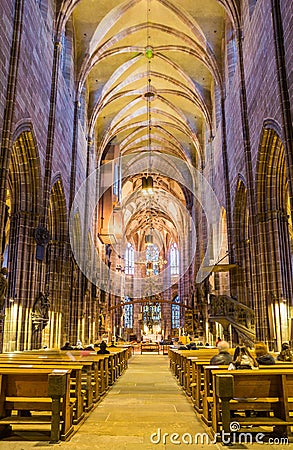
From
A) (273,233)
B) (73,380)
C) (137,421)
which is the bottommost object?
(137,421)

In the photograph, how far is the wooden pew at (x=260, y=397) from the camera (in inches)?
202

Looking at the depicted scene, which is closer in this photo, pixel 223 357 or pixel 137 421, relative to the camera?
pixel 137 421

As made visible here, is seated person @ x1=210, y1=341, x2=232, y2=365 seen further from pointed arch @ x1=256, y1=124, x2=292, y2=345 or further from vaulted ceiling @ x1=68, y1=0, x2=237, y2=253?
vaulted ceiling @ x1=68, y1=0, x2=237, y2=253

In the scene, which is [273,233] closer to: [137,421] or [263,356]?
[263,356]

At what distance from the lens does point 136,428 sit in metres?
5.77

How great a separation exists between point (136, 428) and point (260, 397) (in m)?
1.71

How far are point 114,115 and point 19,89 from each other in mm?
17434

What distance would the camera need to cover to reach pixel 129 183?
41531mm

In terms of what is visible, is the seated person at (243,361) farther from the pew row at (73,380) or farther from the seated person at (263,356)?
the pew row at (73,380)

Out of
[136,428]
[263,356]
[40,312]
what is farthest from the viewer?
[40,312]

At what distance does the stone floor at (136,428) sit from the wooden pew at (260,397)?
315mm

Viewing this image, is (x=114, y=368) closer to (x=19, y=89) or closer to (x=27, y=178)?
(x=27, y=178)

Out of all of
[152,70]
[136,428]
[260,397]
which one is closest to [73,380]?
[136,428]

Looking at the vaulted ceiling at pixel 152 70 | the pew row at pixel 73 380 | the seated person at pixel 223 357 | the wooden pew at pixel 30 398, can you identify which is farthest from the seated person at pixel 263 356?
the vaulted ceiling at pixel 152 70
